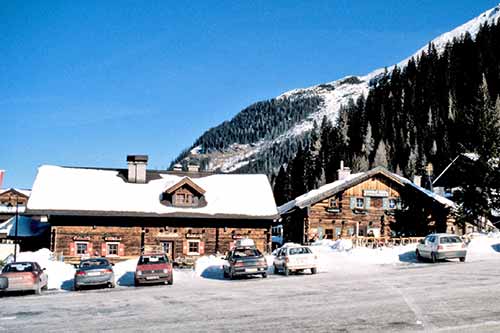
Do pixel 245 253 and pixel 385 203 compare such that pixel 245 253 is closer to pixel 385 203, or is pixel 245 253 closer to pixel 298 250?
pixel 298 250

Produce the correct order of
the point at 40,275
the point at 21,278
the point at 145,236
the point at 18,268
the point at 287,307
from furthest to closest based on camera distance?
the point at 145,236 < the point at 40,275 < the point at 18,268 < the point at 21,278 < the point at 287,307

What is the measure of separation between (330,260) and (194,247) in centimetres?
1126

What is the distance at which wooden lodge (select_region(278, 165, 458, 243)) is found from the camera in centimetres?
4884

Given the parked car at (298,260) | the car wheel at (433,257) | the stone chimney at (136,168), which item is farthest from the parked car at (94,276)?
the stone chimney at (136,168)

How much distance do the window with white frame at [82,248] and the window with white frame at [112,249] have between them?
4.74 ft

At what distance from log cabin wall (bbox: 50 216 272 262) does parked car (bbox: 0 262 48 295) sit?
13758mm

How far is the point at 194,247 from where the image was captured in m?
41.4

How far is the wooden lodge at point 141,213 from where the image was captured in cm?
3931

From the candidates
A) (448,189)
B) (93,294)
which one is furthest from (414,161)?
(93,294)

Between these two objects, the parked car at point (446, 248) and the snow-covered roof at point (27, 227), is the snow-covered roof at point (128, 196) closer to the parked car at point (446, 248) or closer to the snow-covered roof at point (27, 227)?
the snow-covered roof at point (27, 227)

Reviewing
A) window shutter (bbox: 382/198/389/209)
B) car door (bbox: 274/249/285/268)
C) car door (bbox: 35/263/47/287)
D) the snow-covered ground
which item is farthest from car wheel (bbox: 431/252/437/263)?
car door (bbox: 35/263/47/287)

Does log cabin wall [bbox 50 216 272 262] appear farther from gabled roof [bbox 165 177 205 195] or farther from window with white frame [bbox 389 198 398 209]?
window with white frame [bbox 389 198 398 209]

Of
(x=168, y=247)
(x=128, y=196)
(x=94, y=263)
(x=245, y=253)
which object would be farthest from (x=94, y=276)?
(x=128, y=196)

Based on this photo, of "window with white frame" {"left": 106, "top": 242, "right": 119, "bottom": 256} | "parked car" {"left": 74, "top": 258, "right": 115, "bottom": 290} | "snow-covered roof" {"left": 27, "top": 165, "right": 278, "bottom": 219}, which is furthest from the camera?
"window with white frame" {"left": 106, "top": 242, "right": 119, "bottom": 256}
